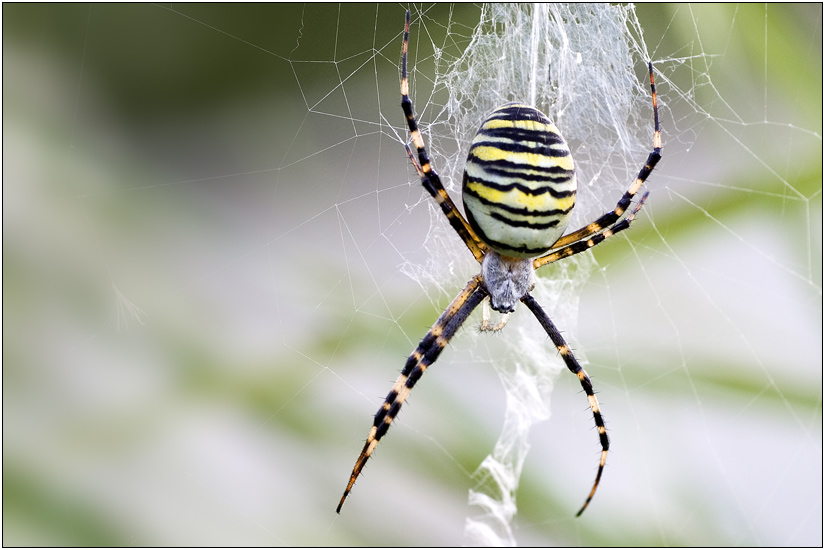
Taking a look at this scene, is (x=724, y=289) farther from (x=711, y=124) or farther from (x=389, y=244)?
(x=389, y=244)

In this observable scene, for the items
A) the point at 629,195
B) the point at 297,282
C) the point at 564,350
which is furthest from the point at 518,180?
the point at 297,282

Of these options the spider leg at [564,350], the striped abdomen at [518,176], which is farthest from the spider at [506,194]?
the spider leg at [564,350]

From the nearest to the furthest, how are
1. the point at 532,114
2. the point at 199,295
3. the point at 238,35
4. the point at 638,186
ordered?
the point at 532,114
the point at 238,35
the point at 638,186
the point at 199,295

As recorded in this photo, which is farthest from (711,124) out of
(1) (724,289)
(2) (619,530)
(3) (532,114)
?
(2) (619,530)

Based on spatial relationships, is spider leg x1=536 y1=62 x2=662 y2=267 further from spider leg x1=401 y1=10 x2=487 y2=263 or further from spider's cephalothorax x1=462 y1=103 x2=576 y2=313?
spider leg x1=401 y1=10 x2=487 y2=263

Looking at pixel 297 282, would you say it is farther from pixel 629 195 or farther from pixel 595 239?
pixel 629 195

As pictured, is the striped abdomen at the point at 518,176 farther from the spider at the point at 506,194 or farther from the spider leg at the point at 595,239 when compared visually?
the spider leg at the point at 595,239
